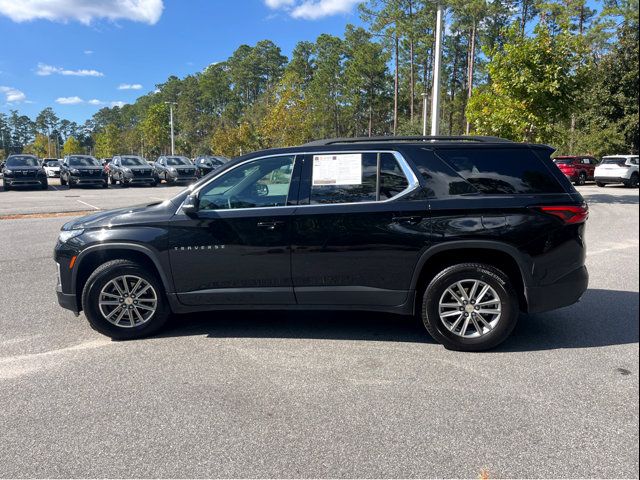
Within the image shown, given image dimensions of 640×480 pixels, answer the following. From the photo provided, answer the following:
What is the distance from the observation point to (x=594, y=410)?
319 cm

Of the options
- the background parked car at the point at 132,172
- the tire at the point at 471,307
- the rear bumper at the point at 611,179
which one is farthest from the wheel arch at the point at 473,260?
the background parked car at the point at 132,172

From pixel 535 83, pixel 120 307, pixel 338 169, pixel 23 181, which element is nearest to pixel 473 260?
pixel 338 169

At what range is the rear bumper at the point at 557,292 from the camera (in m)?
4.10

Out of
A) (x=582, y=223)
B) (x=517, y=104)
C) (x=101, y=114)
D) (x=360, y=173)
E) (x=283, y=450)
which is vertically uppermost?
(x=101, y=114)

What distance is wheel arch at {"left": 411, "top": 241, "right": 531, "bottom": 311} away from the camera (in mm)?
4074

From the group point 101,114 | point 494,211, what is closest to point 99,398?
point 494,211

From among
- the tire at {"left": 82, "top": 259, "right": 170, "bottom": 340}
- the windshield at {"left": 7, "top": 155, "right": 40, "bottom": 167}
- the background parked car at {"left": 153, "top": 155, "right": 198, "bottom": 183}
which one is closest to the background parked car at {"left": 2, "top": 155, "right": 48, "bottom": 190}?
the windshield at {"left": 7, "top": 155, "right": 40, "bottom": 167}

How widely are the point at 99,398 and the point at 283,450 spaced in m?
1.50

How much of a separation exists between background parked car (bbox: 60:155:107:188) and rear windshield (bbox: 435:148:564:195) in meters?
26.2

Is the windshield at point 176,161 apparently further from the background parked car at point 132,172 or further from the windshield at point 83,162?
the windshield at point 83,162

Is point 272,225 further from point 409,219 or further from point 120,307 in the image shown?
point 120,307

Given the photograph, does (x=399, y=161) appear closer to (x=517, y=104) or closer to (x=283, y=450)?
(x=283, y=450)

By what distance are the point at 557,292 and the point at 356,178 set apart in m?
2.00

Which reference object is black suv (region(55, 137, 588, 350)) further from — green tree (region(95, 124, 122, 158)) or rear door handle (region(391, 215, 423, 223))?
green tree (region(95, 124, 122, 158))
